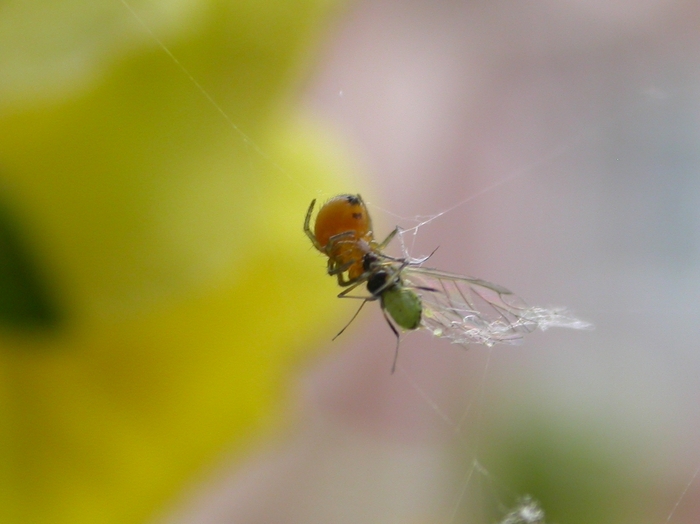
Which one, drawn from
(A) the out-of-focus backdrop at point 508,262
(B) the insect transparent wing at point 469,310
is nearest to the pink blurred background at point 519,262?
(A) the out-of-focus backdrop at point 508,262

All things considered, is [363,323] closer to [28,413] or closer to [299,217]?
[299,217]

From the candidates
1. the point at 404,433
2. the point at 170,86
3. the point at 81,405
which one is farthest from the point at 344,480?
the point at 170,86

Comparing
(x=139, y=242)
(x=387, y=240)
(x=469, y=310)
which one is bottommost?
(x=469, y=310)

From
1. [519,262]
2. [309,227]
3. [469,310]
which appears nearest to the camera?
[469,310]

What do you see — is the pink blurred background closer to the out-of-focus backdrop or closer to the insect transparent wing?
the out-of-focus backdrop

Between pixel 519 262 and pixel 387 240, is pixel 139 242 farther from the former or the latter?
pixel 519 262

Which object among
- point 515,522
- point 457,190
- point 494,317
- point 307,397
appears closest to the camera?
point 494,317

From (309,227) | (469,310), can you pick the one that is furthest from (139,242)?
(469,310)
